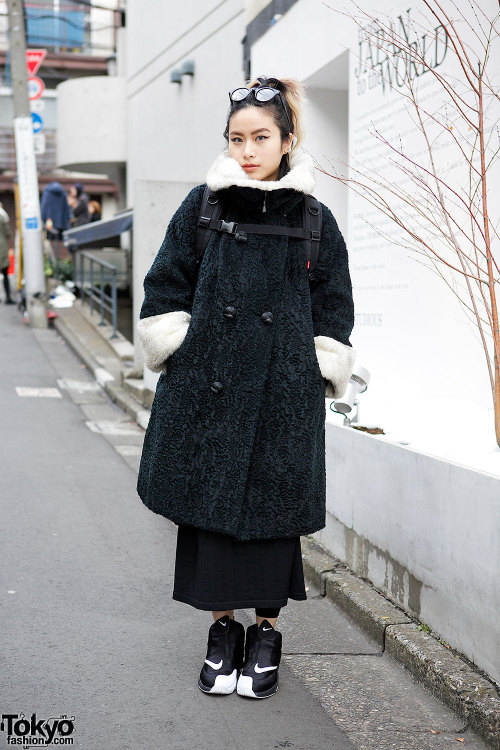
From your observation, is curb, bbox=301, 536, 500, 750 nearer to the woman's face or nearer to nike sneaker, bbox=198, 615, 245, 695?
nike sneaker, bbox=198, 615, 245, 695

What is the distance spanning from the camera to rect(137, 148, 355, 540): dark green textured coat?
297 centimetres

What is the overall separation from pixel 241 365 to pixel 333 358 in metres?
0.31

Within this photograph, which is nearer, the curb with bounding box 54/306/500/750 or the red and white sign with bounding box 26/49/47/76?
the curb with bounding box 54/306/500/750

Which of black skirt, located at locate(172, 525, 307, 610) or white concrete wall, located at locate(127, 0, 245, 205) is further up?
white concrete wall, located at locate(127, 0, 245, 205)

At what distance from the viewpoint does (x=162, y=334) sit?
299 cm

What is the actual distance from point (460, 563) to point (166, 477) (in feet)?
3.62

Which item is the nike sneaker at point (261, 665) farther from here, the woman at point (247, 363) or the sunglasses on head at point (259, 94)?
the sunglasses on head at point (259, 94)

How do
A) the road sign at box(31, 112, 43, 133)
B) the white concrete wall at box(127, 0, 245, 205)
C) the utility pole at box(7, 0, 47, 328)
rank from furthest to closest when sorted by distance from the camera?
1. the road sign at box(31, 112, 43, 133)
2. the utility pole at box(7, 0, 47, 328)
3. the white concrete wall at box(127, 0, 245, 205)

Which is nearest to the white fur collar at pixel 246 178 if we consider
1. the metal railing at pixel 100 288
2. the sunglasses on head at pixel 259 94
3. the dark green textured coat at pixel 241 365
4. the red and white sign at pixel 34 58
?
the dark green textured coat at pixel 241 365

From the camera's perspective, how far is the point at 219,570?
3068mm

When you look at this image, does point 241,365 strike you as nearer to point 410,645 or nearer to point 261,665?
point 261,665

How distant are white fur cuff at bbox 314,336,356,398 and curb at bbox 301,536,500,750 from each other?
42.1 inches

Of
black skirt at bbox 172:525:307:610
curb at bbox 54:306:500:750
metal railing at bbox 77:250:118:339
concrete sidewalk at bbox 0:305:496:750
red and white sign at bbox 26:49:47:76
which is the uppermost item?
red and white sign at bbox 26:49:47:76

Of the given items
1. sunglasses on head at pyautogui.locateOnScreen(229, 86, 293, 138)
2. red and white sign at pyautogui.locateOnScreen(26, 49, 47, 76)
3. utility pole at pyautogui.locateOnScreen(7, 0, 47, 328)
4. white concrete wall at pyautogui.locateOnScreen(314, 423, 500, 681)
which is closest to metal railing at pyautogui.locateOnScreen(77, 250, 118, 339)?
utility pole at pyautogui.locateOnScreen(7, 0, 47, 328)
